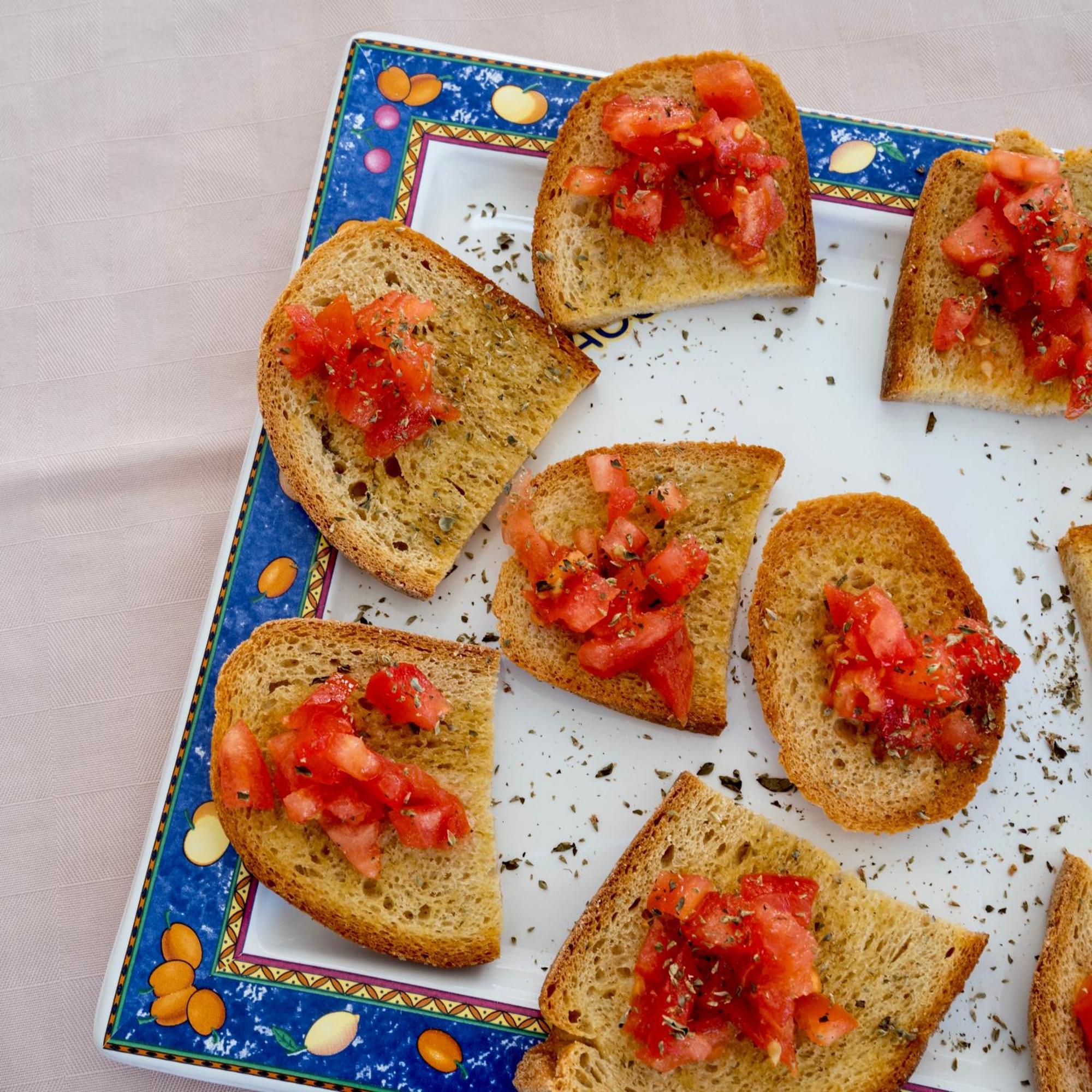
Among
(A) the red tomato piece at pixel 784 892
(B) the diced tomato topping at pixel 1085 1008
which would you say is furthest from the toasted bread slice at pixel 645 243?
(B) the diced tomato topping at pixel 1085 1008

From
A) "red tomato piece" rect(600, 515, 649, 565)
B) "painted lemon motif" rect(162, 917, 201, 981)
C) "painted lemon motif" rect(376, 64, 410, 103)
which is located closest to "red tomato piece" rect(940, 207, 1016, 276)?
"red tomato piece" rect(600, 515, 649, 565)

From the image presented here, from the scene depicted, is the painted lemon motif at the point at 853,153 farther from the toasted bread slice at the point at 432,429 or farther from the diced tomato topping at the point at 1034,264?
the toasted bread slice at the point at 432,429

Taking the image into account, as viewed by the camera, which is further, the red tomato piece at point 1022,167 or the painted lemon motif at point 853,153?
the painted lemon motif at point 853,153

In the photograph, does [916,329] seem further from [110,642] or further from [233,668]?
[110,642]

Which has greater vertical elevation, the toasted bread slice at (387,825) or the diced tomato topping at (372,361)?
the diced tomato topping at (372,361)

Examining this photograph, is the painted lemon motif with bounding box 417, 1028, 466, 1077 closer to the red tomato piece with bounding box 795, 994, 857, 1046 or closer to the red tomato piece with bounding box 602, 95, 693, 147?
the red tomato piece with bounding box 795, 994, 857, 1046

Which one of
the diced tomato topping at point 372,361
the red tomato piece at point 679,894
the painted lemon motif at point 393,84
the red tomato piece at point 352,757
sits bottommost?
the red tomato piece at point 679,894

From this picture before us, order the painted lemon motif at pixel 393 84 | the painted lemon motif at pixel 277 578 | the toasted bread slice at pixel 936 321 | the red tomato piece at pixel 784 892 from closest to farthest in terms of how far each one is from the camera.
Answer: the red tomato piece at pixel 784 892, the painted lemon motif at pixel 277 578, the toasted bread slice at pixel 936 321, the painted lemon motif at pixel 393 84

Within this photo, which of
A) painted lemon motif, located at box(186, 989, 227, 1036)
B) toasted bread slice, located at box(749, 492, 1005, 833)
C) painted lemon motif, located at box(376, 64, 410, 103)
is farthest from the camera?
painted lemon motif, located at box(376, 64, 410, 103)
